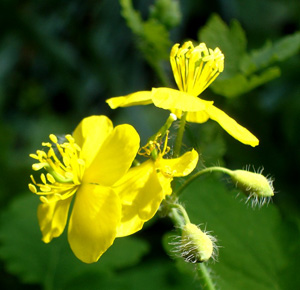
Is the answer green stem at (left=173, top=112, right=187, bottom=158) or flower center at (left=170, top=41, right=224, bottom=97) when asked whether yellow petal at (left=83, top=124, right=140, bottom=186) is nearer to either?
green stem at (left=173, top=112, right=187, bottom=158)

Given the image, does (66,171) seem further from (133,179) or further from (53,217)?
(133,179)

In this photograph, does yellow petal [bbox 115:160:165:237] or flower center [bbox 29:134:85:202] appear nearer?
yellow petal [bbox 115:160:165:237]

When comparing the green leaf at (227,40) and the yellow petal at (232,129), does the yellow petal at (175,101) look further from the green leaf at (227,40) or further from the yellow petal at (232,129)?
the green leaf at (227,40)

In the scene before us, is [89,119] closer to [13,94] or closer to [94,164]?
[94,164]

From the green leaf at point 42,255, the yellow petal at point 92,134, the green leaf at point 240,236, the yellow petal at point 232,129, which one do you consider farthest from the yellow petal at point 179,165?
the green leaf at point 42,255

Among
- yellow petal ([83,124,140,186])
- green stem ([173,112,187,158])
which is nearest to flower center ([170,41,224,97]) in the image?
green stem ([173,112,187,158])
